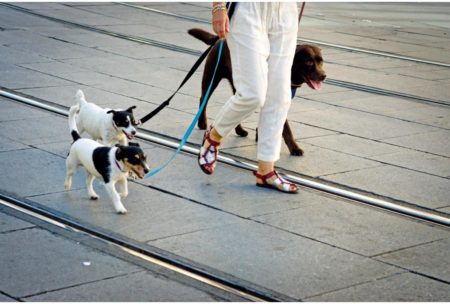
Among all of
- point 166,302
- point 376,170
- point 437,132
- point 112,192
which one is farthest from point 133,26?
point 166,302

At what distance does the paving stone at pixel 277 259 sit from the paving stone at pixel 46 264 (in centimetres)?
51

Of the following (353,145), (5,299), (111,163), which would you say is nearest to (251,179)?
(111,163)

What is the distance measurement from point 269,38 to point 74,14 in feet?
33.4

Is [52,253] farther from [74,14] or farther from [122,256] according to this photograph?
[74,14]

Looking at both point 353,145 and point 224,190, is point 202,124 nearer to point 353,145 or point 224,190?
point 353,145

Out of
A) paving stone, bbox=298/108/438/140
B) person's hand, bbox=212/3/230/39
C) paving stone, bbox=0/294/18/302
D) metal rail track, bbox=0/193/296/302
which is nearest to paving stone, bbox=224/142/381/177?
paving stone, bbox=298/108/438/140

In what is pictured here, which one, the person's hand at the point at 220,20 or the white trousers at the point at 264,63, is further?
the white trousers at the point at 264,63

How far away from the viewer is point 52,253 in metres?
6.08

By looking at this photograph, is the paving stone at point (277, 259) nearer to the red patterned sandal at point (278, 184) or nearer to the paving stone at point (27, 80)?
the red patterned sandal at point (278, 184)

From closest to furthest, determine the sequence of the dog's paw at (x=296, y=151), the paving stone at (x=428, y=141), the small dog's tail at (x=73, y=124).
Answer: the small dog's tail at (x=73, y=124)
the dog's paw at (x=296, y=151)
the paving stone at (x=428, y=141)

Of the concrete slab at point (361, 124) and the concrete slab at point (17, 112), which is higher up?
the concrete slab at point (361, 124)

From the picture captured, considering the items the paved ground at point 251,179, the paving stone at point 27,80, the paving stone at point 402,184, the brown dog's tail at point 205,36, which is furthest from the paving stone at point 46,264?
the paving stone at point 27,80

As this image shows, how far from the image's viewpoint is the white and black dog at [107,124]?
7996 mm

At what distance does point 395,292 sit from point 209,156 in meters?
2.60
